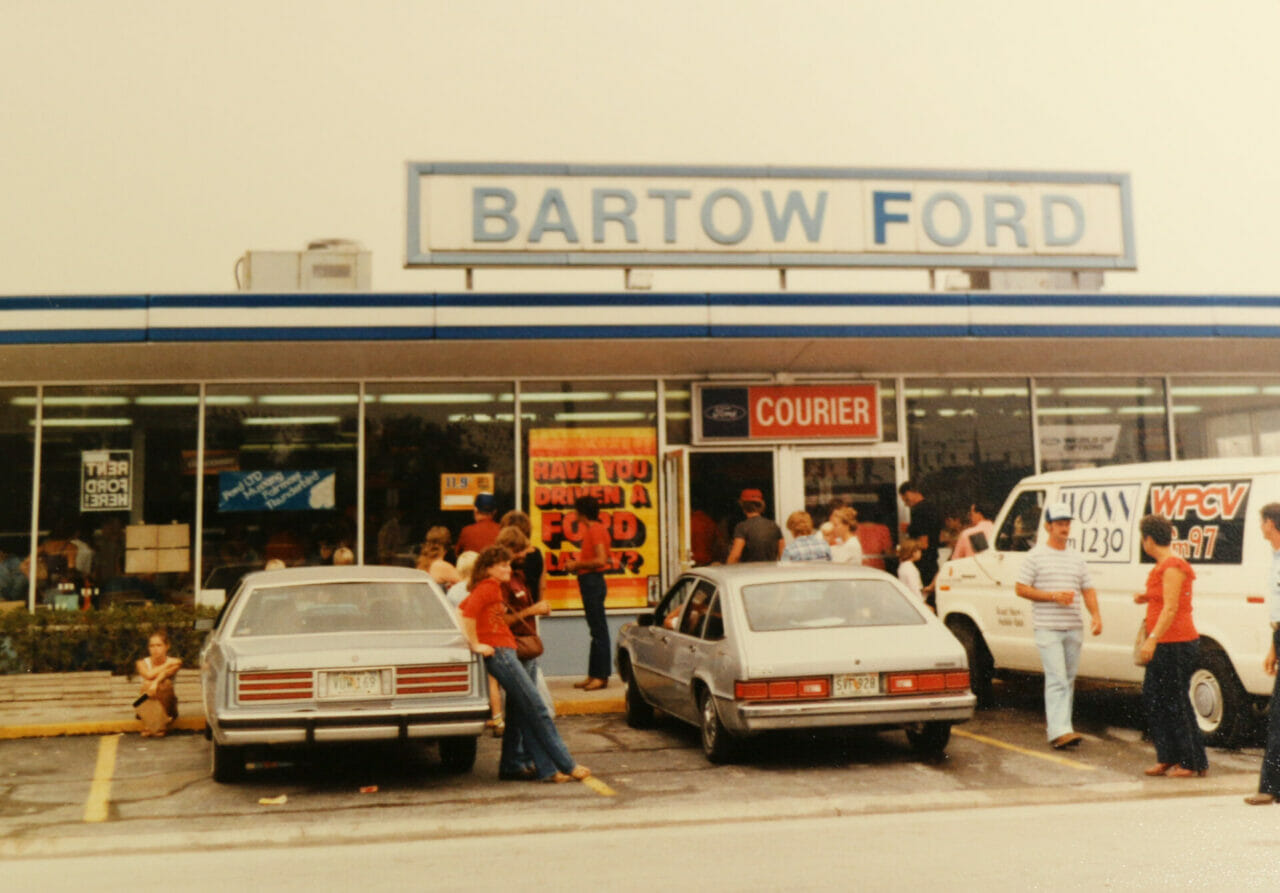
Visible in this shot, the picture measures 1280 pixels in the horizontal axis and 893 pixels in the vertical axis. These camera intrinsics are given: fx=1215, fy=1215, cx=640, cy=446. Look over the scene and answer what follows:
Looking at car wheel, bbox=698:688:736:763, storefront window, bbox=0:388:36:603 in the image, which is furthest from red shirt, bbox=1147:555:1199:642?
storefront window, bbox=0:388:36:603

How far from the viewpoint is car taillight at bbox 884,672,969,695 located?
8.62 m

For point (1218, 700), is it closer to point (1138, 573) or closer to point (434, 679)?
point (1138, 573)

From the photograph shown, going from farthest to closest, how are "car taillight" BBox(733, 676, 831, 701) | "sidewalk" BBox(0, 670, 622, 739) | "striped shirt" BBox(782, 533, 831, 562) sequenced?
"striped shirt" BBox(782, 533, 831, 562), "sidewalk" BBox(0, 670, 622, 739), "car taillight" BBox(733, 676, 831, 701)

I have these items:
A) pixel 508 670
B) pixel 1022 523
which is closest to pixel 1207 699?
pixel 1022 523

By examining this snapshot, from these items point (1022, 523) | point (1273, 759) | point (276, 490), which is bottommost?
point (1273, 759)

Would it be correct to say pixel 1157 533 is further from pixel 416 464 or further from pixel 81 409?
pixel 81 409

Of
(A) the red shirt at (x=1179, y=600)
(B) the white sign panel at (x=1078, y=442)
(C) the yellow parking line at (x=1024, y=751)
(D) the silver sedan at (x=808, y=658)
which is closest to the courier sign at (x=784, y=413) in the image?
(B) the white sign panel at (x=1078, y=442)

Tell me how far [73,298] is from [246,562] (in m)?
3.62

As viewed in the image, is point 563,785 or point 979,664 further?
point 979,664

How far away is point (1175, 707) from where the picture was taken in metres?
8.19

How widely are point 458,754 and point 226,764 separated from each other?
1648mm

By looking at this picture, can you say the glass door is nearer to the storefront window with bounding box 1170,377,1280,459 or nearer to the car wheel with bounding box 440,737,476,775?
the storefront window with bounding box 1170,377,1280,459

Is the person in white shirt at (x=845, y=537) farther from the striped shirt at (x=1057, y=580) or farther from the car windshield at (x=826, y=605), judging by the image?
the striped shirt at (x=1057, y=580)

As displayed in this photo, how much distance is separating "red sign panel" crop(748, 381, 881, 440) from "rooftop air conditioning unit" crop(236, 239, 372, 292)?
211 inches
